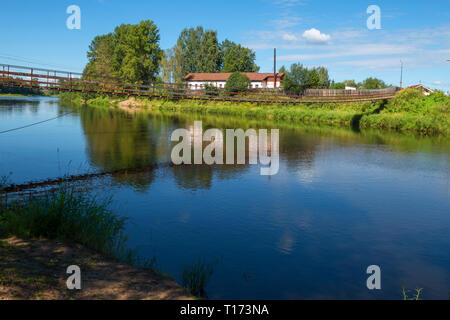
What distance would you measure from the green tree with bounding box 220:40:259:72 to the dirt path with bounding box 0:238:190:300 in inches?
4099

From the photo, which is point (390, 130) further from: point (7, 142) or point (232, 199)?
point (7, 142)

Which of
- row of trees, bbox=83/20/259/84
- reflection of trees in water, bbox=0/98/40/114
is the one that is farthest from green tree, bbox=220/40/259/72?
reflection of trees in water, bbox=0/98/40/114

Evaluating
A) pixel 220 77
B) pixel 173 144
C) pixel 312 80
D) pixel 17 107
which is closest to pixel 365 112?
pixel 312 80

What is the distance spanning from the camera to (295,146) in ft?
114

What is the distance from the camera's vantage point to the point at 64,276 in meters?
7.90

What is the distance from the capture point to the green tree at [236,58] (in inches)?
4341

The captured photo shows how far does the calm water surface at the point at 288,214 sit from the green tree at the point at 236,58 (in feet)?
271

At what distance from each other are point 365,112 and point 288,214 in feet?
155

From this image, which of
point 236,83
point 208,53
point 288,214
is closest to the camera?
point 288,214

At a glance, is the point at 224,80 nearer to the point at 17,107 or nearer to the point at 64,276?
the point at 17,107

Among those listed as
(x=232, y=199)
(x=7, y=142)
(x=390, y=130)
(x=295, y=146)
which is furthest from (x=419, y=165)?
(x=7, y=142)

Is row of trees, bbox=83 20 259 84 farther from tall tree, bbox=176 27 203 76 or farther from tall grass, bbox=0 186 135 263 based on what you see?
tall grass, bbox=0 186 135 263
